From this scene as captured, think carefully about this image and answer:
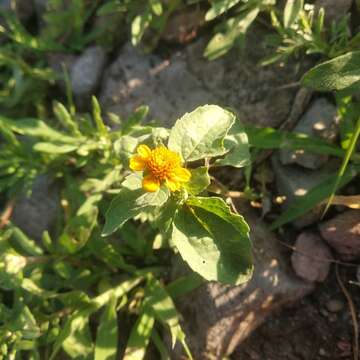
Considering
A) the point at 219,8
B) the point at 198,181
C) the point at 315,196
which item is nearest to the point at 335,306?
the point at 315,196

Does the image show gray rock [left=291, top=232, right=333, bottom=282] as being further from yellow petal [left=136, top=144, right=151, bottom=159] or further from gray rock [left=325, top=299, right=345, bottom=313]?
yellow petal [left=136, top=144, right=151, bottom=159]

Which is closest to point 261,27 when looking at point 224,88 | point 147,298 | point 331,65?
point 224,88

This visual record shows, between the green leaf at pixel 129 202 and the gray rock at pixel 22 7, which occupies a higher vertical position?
the gray rock at pixel 22 7

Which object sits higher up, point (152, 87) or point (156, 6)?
point (156, 6)

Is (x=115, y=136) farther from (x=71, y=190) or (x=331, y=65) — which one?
(x=331, y=65)

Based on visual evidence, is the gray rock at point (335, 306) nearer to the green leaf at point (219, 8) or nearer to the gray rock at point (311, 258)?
the gray rock at point (311, 258)

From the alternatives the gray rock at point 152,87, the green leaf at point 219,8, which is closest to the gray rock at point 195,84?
the gray rock at point 152,87

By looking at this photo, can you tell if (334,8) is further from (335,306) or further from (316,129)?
(335,306)
